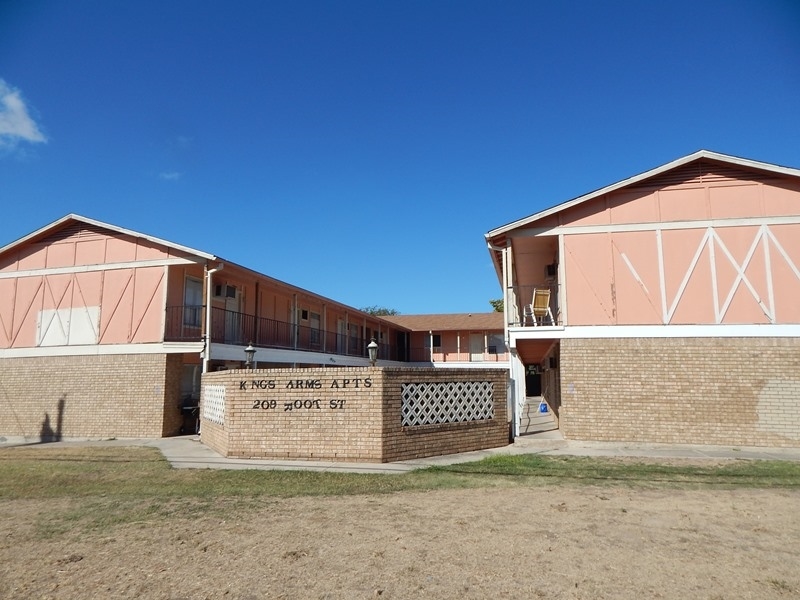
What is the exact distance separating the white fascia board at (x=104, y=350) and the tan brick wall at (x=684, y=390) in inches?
390

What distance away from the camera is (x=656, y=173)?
1271 centimetres

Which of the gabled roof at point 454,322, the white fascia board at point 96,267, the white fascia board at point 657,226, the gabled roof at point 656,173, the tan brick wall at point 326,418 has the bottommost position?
the tan brick wall at point 326,418

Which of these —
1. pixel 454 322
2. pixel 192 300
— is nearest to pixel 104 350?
pixel 192 300

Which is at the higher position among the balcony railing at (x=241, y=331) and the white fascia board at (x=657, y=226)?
the white fascia board at (x=657, y=226)

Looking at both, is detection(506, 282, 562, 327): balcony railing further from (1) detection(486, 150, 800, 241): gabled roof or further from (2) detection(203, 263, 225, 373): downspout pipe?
(2) detection(203, 263, 225, 373): downspout pipe

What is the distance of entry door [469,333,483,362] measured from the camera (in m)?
33.4

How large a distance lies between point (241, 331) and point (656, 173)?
1287cm

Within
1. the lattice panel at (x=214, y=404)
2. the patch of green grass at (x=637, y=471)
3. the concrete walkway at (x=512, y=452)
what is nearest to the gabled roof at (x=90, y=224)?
the lattice panel at (x=214, y=404)

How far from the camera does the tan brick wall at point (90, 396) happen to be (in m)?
14.9

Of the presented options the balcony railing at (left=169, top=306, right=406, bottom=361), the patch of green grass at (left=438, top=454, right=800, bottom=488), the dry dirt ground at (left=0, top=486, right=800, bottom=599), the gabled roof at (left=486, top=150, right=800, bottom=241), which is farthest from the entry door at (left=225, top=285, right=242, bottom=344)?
the dry dirt ground at (left=0, top=486, right=800, bottom=599)

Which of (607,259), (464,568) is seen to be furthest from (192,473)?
(607,259)

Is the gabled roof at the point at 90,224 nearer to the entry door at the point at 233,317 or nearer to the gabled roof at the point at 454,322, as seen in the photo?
the entry door at the point at 233,317

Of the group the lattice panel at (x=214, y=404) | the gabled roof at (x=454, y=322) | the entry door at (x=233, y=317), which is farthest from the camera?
the gabled roof at (x=454, y=322)

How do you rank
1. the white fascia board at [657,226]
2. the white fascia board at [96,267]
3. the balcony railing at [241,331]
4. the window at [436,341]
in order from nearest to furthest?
the white fascia board at [657,226] < the white fascia board at [96,267] < the balcony railing at [241,331] < the window at [436,341]
